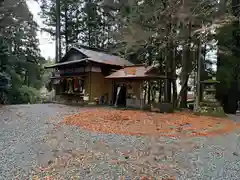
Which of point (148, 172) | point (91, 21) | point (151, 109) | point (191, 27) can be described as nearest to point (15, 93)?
point (91, 21)

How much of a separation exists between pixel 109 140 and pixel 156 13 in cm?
949

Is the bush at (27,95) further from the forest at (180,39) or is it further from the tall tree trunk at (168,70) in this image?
the tall tree trunk at (168,70)

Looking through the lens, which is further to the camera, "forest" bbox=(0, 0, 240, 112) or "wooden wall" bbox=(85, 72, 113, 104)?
"wooden wall" bbox=(85, 72, 113, 104)

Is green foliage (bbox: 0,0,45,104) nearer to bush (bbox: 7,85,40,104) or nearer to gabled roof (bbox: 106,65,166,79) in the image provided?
A: bush (bbox: 7,85,40,104)

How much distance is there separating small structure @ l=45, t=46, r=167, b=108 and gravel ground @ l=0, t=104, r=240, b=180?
766 centimetres

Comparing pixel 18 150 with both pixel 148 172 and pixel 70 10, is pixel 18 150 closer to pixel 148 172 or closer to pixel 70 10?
pixel 148 172

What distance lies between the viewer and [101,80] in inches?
648

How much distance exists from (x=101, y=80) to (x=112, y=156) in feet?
40.7

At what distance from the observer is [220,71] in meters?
12.9

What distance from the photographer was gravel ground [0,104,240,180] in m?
3.46

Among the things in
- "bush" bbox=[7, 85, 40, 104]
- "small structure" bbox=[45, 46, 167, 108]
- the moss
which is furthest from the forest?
the moss

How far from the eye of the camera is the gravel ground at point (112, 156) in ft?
11.3

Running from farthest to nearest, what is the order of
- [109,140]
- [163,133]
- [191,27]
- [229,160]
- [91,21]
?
[91,21] → [191,27] → [163,133] → [109,140] → [229,160]

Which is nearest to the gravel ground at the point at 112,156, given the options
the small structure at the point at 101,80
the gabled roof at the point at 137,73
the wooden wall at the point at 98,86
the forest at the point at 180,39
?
the gabled roof at the point at 137,73
